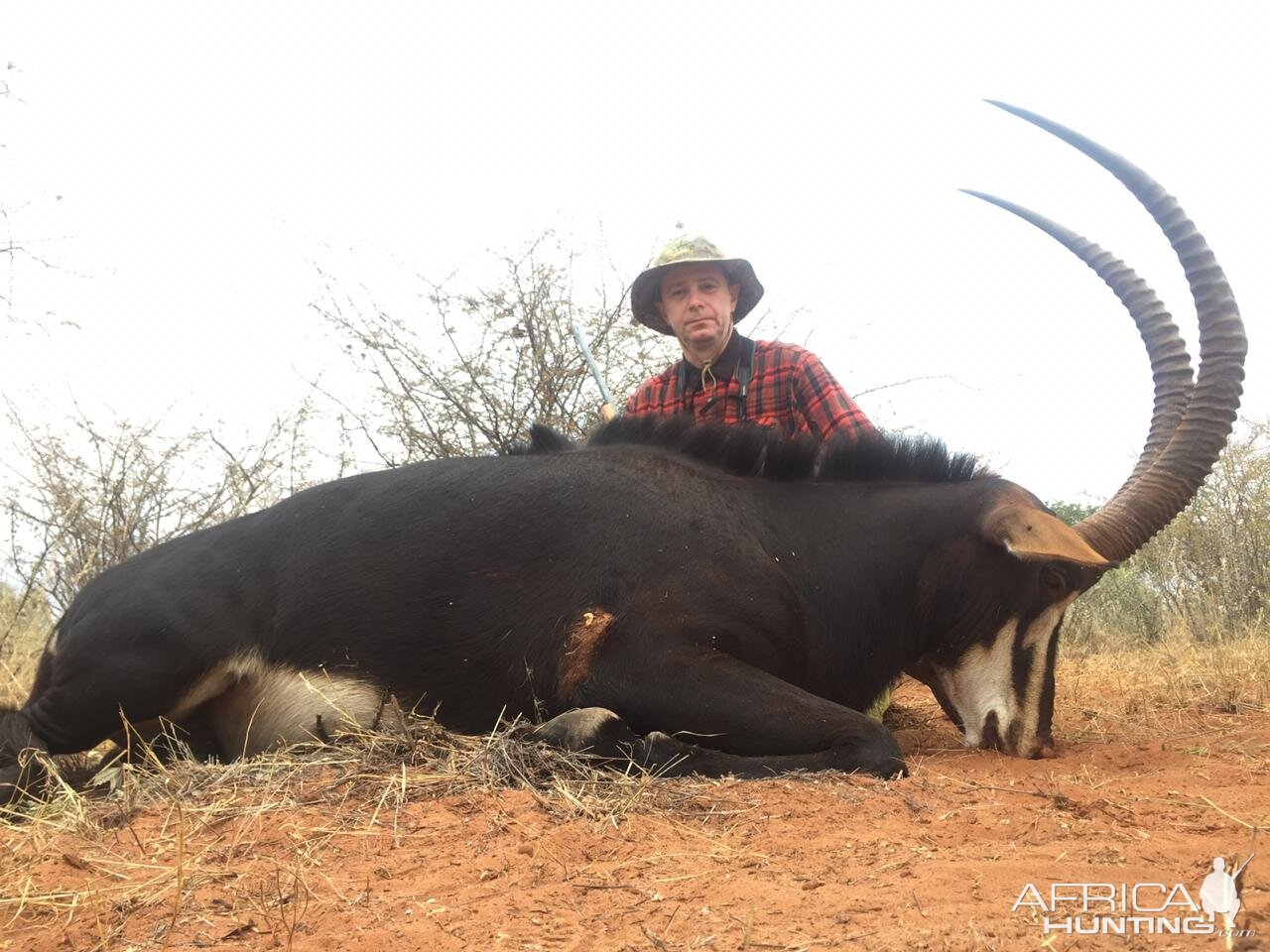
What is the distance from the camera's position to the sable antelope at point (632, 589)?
3.81 meters

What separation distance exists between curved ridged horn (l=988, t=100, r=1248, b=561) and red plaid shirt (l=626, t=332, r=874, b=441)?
50.2 inches

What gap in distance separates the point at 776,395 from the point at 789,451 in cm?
→ 139

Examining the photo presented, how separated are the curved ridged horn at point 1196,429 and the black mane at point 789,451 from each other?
21.4 inches

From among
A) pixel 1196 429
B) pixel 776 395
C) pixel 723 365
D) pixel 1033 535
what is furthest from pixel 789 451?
pixel 723 365

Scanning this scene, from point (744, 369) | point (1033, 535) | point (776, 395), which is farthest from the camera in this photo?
point (744, 369)

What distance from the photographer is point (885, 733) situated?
11.4 ft

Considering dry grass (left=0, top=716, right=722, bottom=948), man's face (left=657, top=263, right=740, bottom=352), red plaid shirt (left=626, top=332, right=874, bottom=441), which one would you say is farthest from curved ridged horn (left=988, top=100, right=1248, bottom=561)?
man's face (left=657, top=263, right=740, bottom=352)

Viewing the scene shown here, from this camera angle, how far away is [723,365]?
5.98 m

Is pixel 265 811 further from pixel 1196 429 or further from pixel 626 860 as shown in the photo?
pixel 1196 429

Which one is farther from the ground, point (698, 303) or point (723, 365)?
point (698, 303)

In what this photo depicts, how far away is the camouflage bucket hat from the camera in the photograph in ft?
19.7

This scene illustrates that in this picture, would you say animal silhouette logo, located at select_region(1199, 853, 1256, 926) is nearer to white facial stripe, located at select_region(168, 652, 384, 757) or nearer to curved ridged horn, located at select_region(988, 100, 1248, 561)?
curved ridged horn, located at select_region(988, 100, 1248, 561)

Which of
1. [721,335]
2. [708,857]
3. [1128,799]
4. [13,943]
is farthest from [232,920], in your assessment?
[721,335]

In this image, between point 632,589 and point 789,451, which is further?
point 789,451
